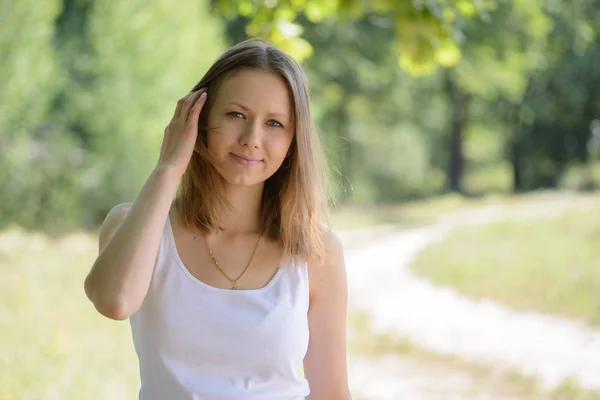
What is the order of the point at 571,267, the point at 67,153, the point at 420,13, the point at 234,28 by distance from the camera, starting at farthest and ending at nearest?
the point at 234,28 → the point at 67,153 → the point at 571,267 → the point at 420,13

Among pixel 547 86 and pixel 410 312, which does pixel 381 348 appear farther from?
pixel 547 86

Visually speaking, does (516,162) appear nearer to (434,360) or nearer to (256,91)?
(434,360)

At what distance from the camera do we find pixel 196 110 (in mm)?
1545

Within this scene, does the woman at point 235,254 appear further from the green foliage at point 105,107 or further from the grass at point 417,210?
the grass at point 417,210

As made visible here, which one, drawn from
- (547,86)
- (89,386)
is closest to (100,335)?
(89,386)

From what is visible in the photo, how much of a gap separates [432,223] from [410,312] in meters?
7.83

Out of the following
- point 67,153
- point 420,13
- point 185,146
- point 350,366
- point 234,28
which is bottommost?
point 350,366

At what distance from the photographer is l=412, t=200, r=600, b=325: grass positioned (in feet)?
26.8

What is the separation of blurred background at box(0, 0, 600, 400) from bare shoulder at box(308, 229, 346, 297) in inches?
9.8

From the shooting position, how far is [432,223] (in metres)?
15.6

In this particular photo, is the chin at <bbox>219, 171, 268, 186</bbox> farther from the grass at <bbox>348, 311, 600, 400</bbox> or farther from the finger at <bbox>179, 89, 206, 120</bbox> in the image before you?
the grass at <bbox>348, 311, 600, 400</bbox>

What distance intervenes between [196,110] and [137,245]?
0.93 ft

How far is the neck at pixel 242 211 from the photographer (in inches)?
66.2

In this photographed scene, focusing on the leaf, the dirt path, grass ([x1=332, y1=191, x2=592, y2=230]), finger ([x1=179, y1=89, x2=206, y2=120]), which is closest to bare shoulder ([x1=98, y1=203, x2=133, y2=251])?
finger ([x1=179, y1=89, x2=206, y2=120])
